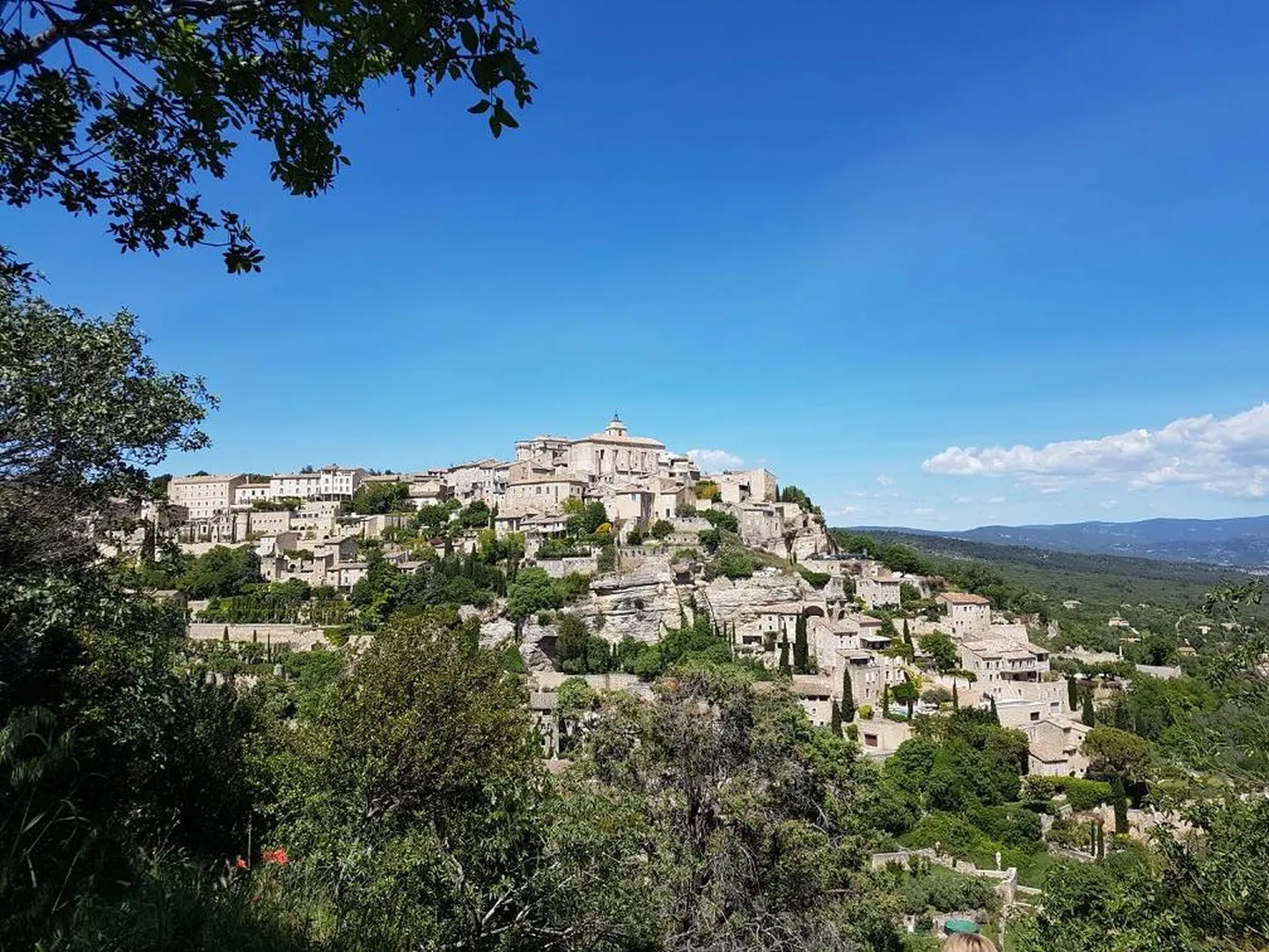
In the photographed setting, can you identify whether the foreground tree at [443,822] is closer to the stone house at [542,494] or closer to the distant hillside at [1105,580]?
the stone house at [542,494]

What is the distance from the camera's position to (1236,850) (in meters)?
9.14

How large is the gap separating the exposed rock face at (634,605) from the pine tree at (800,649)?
317 inches

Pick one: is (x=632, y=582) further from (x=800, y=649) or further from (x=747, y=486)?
(x=747, y=486)

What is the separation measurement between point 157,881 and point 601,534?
54.5 m

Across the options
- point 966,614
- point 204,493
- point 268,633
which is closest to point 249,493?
point 204,493

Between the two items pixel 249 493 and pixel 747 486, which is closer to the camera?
pixel 747 486

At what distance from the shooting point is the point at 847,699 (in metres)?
36.9

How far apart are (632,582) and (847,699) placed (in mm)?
17052

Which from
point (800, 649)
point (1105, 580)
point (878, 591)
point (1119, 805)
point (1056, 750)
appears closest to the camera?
point (1119, 805)

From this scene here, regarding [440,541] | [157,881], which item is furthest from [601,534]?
[157,881]

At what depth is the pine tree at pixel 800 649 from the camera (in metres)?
41.4

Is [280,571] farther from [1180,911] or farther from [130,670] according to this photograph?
[1180,911]

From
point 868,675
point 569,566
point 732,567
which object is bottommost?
point 868,675

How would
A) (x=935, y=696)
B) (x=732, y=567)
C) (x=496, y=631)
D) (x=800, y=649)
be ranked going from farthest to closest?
1. (x=732, y=567)
2. (x=496, y=631)
3. (x=800, y=649)
4. (x=935, y=696)
